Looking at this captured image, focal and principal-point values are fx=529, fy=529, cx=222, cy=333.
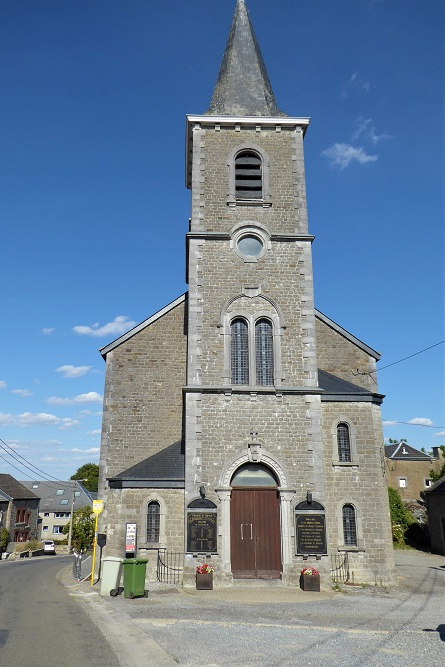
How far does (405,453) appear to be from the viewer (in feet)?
145

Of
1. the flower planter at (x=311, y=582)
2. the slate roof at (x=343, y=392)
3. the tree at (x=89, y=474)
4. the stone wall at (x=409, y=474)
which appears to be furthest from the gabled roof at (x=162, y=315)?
the tree at (x=89, y=474)

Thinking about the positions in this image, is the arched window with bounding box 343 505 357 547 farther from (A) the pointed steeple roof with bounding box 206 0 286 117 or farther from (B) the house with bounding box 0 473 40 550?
(B) the house with bounding box 0 473 40 550

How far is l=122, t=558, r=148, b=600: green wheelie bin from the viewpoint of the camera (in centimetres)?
1300

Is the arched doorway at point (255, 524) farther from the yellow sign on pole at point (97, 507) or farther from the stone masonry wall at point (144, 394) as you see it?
the yellow sign on pole at point (97, 507)

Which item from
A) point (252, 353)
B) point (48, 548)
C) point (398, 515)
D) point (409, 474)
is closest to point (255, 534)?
point (252, 353)

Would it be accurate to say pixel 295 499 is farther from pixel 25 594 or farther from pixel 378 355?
pixel 25 594

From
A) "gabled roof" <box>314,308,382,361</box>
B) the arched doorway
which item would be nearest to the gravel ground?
the arched doorway

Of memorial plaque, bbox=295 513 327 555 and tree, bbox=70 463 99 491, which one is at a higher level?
tree, bbox=70 463 99 491

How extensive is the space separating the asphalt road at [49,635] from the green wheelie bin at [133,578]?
1.29 m

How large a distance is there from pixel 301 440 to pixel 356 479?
220 cm

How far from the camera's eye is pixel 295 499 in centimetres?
1538

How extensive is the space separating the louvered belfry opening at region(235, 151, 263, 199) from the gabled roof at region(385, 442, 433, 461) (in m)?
31.3

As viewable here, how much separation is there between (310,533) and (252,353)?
18.3ft

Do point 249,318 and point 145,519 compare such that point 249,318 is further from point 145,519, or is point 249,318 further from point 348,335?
point 145,519
